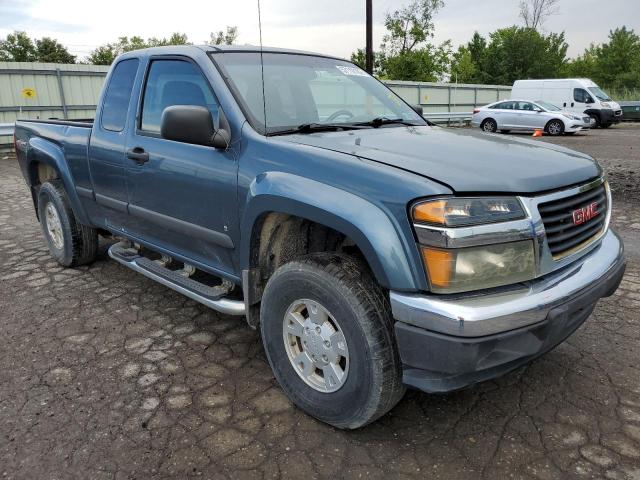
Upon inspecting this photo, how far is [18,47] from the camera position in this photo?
207ft

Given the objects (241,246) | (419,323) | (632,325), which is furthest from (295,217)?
(632,325)

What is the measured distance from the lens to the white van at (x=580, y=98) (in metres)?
22.6

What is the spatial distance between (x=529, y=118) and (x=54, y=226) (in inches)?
754

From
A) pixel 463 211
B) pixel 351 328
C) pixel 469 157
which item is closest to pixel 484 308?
pixel 463 211

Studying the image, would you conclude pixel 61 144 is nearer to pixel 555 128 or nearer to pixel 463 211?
pixel 463 211

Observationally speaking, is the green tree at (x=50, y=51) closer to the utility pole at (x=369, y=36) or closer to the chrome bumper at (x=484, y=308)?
the utility pole at (x=369, y=36)

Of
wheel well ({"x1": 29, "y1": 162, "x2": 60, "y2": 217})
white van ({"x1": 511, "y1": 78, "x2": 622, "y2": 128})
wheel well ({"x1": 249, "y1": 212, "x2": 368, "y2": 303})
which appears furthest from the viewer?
white van ({"x1": 511, "y1": 78, "x2": 622, "y2": 128})

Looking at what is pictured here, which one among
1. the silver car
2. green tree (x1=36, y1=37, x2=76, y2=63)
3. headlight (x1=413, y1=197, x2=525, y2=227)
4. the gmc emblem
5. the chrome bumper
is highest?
green tree (x1=36, y1=37, x2=76, y2=63)

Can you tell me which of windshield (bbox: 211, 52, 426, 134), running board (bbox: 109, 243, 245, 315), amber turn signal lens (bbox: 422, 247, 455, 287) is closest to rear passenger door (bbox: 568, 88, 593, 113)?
windshield (bbox: 211, 52, 426, 134)

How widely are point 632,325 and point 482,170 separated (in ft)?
6.95

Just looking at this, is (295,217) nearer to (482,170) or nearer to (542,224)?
(482,170)

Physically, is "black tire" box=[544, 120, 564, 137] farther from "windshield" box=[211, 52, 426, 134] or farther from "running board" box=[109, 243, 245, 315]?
"running board" box=[109, 243, 245, 315]

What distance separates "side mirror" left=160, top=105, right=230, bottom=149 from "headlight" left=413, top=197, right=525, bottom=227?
127cm

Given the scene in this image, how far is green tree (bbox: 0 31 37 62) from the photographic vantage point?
62406 millimetres
